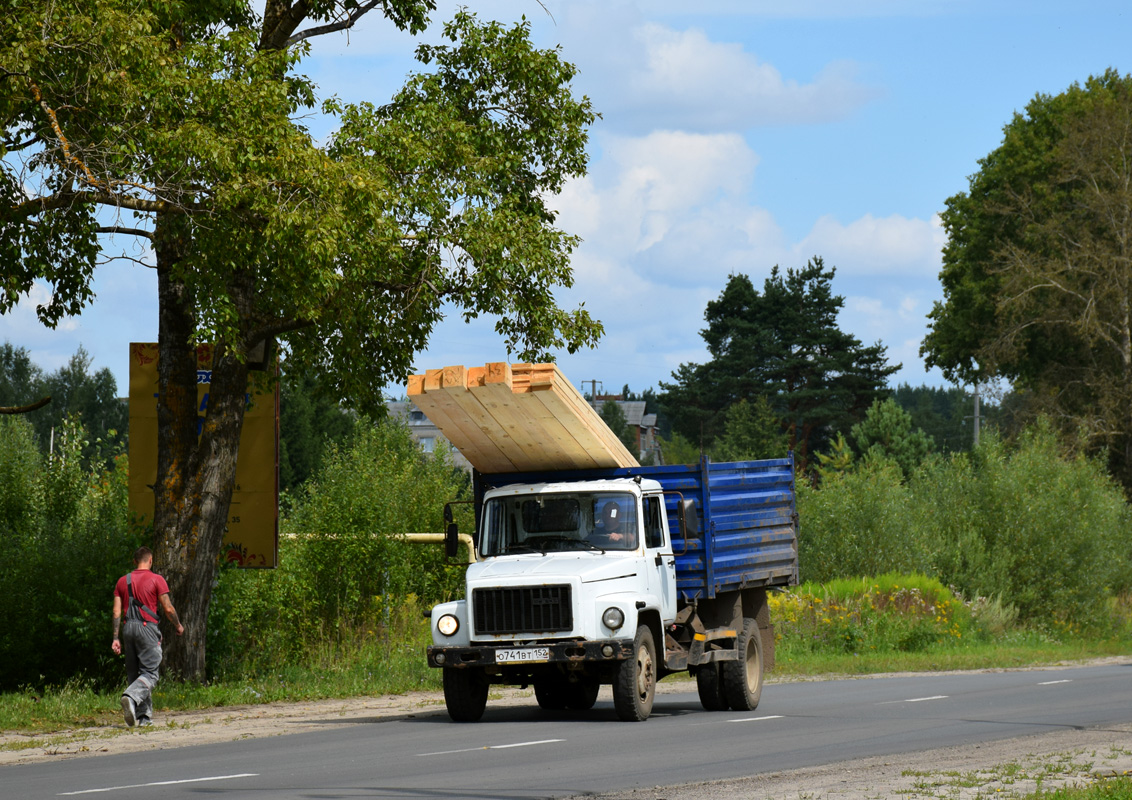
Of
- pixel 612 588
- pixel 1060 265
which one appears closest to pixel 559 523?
pixel 612 588

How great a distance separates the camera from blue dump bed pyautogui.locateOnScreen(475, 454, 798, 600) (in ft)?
50.3

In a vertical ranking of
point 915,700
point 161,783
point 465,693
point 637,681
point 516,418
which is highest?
point 516,418

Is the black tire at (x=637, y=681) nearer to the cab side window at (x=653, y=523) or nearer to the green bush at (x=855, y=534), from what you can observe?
the cab side window at (x=653, y=523)

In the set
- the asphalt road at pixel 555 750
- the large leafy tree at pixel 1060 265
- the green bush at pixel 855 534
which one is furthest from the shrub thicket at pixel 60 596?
the large leafy tree at pixel 1060 265

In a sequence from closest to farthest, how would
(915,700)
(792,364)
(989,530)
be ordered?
(915,700), (989,530), (792,364)

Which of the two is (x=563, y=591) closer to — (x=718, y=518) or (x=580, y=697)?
(x=718, y=518)

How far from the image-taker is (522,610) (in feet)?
45.9

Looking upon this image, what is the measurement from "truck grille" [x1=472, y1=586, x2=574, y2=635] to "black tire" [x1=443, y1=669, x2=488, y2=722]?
84 cm

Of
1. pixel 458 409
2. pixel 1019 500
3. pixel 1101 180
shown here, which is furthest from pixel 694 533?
pixel 1101 180

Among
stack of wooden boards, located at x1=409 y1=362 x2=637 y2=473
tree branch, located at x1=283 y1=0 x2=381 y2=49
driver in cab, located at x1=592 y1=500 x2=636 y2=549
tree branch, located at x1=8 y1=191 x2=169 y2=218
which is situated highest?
tree branch, located at x1=283 y1=0 x2=381 y2=49

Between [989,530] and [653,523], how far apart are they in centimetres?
2546

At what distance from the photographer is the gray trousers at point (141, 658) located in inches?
578

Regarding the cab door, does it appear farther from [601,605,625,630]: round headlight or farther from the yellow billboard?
the yellow billboard

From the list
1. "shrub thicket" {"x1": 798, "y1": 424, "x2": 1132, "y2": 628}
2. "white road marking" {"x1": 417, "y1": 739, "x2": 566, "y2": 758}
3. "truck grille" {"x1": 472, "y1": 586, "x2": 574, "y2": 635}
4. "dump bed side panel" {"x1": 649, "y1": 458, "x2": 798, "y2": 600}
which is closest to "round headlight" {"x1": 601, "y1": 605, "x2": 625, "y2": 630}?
"truck grille" {"x1": 472, "y1": 586, "x2": 574, "y2": 635}
